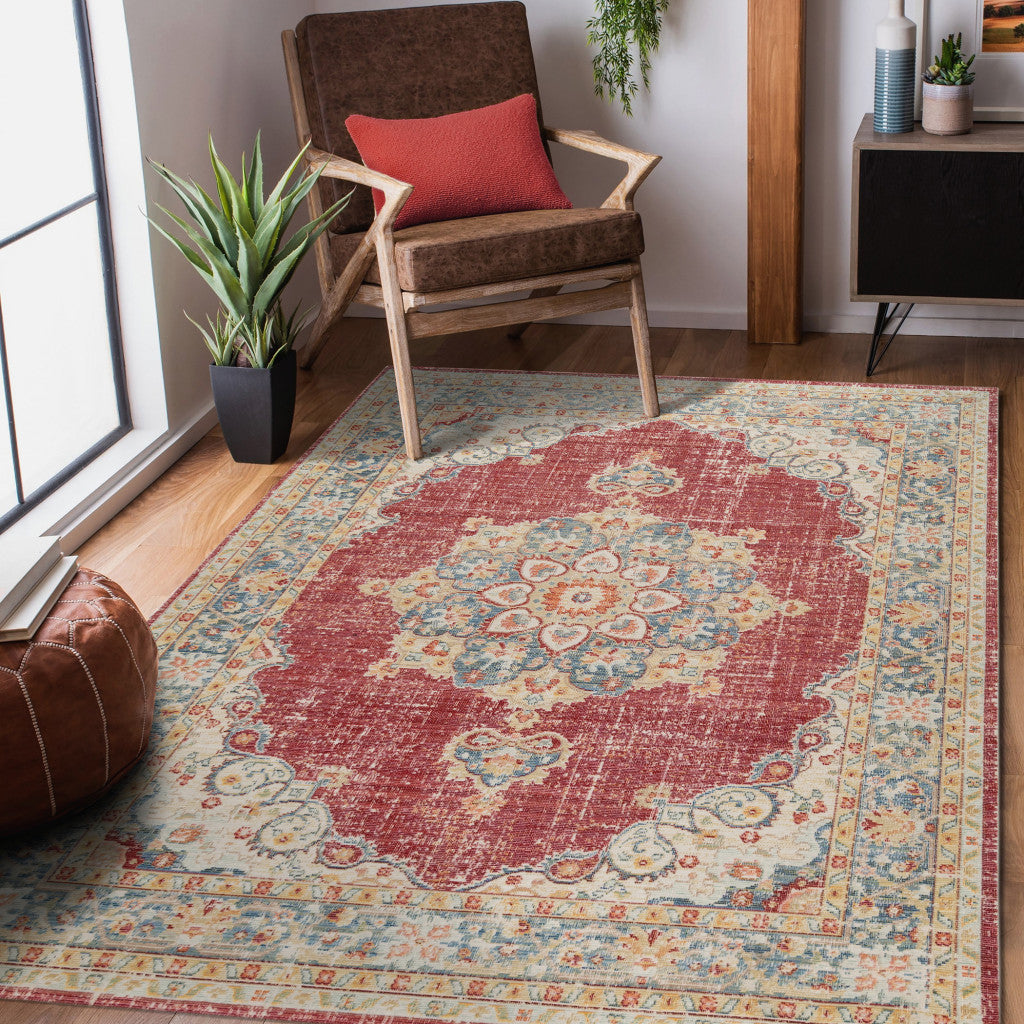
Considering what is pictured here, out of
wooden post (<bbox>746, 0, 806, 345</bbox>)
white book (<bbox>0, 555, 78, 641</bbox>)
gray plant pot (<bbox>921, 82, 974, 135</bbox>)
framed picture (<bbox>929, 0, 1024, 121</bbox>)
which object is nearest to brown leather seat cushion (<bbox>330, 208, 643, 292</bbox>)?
wooden post (<bbox>746, 0, 806, 345</bbox>)

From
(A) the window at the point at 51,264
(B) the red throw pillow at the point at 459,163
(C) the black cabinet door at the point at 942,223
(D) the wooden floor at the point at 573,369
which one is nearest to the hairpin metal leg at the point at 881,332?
(D) the wooden floor at the point at 573,369

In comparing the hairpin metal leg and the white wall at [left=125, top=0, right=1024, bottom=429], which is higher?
the white wall at [left=125, top=0, right=1024, bottom=429]

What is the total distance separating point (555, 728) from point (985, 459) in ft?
4.80

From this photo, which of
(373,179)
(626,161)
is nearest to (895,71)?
(626,161)

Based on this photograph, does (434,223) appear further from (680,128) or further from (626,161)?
(680,128)

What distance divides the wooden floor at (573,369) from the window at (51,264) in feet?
0.76

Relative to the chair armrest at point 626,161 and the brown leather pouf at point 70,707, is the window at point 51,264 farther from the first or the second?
the chair armrest at point 626,161

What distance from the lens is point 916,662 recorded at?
239 centimetres

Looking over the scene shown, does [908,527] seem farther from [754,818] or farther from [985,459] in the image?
[754,818]

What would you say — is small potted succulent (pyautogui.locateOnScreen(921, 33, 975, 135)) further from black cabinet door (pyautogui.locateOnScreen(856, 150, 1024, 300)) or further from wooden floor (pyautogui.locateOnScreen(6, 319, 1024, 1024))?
wooden floor (pyautogui.locateOnScreen(6, 319, 1024, 1024))

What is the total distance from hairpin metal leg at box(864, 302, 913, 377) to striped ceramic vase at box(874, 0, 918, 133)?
1.65ft

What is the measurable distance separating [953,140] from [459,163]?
1312 mm

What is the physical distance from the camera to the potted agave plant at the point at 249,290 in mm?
3236

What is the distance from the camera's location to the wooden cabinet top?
3.52 metres
